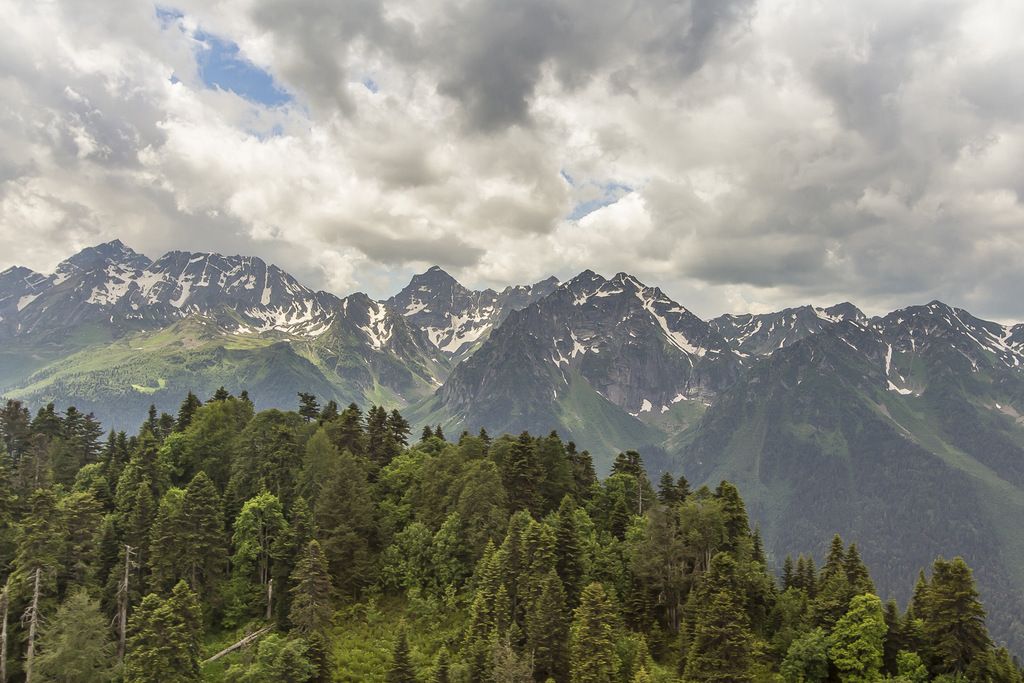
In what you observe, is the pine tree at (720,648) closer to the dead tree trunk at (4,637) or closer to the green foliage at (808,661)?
the green foliage at (808,661)

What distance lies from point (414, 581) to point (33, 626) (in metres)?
35.9

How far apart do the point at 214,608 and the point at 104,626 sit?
1467cm

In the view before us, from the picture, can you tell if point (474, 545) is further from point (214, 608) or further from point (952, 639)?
point (952, 639)

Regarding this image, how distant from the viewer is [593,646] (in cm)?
5356

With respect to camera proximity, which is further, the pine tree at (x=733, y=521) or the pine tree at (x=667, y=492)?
the pine tree at (x=667, y=492)

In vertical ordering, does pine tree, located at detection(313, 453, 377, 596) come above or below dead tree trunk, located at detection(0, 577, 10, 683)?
above

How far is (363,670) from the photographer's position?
6025 cm

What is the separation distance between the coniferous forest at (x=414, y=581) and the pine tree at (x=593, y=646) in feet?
0.62

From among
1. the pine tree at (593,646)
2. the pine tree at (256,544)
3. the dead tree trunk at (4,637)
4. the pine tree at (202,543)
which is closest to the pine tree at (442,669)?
the pine tree at (593,646)

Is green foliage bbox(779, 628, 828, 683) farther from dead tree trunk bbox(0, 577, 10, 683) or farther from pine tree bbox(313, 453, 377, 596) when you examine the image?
dead tree trunk bbox(0, 577, 10, 683)

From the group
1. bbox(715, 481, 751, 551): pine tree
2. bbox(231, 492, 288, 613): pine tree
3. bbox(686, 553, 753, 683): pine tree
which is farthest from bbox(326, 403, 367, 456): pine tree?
bbox(686, 553, 753, 683): pine tree

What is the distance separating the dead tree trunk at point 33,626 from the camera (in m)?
53.4

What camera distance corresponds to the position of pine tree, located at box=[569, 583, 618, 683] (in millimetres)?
52531

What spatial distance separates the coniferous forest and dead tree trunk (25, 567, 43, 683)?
26cm
